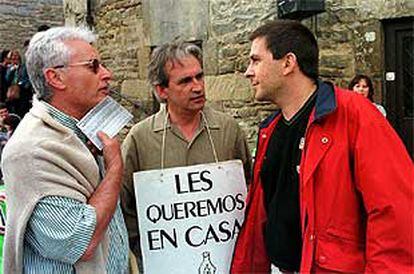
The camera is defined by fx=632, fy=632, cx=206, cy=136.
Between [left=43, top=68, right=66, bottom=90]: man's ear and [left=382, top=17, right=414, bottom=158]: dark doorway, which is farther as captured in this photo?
[left=382, top=17, right=414, bottom=158]: dark doorway

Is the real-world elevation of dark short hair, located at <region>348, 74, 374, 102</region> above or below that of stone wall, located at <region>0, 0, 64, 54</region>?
below

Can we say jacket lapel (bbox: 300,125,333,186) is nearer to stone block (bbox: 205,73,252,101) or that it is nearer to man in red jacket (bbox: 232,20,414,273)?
man in red jacket (bbox: 232,20,414,273)

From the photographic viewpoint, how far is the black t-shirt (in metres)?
2.31

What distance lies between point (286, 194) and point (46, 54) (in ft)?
3.32

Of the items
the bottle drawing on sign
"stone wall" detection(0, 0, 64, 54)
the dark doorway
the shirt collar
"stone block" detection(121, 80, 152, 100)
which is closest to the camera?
the shirt collar

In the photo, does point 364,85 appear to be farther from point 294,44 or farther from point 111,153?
point 111,153

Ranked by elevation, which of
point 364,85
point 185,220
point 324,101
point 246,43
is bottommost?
point 185,220

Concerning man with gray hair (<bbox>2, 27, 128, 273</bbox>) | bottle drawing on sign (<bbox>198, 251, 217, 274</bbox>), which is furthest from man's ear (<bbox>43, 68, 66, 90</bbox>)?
bottle drawing on sign (<bbox>198, 251, 217, 274</bbox>)

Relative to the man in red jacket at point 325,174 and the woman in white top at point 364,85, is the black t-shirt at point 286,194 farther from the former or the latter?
the woman in white top at point 364,85

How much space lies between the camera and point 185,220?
272cm

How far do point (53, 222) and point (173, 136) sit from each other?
36.7 inches

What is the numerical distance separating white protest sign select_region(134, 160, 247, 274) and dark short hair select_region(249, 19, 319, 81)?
0.65m

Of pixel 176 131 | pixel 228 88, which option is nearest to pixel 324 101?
pixel 176 131

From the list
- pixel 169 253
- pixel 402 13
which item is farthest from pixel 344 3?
pixel 169 253
